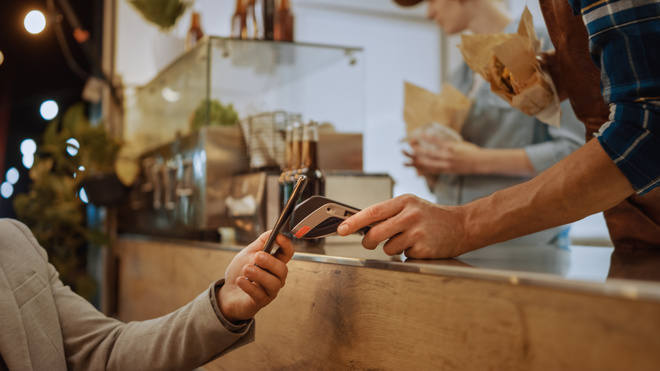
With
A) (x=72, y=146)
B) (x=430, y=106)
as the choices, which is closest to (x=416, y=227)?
(x=430, y=106)

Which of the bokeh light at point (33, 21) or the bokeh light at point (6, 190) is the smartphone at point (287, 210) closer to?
the bokeh light at point (33, 21)

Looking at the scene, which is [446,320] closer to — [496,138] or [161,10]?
[496,138]

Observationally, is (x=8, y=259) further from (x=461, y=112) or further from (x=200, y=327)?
(x=461, y=112)

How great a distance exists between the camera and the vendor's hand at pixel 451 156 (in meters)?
1.74

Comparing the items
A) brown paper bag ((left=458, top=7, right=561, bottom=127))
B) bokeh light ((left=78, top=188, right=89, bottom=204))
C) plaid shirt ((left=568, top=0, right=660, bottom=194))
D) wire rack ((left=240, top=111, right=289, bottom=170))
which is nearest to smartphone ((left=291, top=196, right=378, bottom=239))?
plaid shirt ((left=568, top=0, right=660, bottom=194))

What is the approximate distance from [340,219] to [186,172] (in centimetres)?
107

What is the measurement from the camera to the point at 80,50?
10.9 ft

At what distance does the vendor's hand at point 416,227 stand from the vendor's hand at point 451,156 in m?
0.96

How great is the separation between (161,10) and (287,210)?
6.06 ft

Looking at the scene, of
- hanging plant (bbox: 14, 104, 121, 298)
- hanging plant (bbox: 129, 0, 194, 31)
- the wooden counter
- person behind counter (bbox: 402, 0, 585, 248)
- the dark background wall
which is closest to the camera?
the wooden counter

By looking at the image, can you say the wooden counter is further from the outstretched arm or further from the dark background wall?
the dark background wall

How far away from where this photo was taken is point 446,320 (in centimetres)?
64

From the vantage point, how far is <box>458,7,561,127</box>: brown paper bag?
41.1 inches

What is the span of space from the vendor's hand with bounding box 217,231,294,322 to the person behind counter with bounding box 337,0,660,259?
10 centimetres
